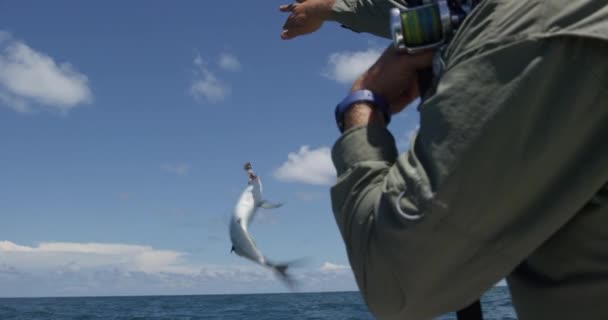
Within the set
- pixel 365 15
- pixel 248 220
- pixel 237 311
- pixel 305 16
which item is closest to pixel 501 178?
pixel 365 15

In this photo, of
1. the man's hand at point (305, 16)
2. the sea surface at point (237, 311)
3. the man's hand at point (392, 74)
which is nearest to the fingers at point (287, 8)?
the man's hand at point (305, 16)

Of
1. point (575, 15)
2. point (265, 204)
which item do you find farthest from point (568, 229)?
point (265, 204)

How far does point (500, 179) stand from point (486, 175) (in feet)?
0.08

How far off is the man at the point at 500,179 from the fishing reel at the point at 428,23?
2.3 inches

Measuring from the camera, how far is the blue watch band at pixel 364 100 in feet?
4.17

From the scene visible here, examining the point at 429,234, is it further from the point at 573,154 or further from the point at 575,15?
the point at 575,15

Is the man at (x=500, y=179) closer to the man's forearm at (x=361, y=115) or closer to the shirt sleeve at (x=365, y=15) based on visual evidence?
the man's forearm at (x=361, y=115)

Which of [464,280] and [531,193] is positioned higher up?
[531,193]

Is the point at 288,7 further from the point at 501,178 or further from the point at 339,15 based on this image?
the point at 501,178

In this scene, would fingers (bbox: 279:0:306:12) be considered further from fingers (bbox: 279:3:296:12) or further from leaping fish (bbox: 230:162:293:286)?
leaping fish (bbox: 230:162:293:286)

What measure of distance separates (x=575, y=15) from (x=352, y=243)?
0.53 m

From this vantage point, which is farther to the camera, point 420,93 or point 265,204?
point 265,204

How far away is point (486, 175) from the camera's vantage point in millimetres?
952

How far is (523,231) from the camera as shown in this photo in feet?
3.28
